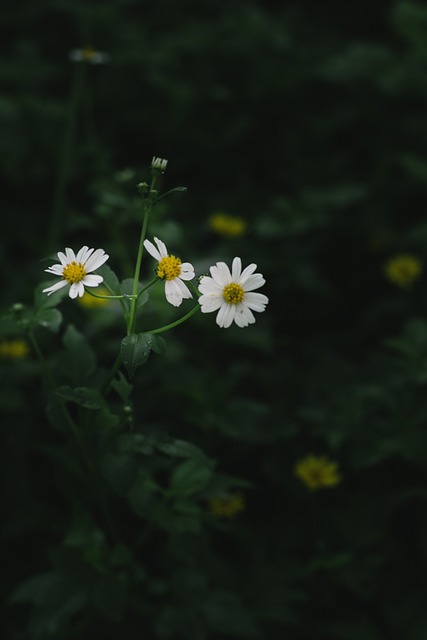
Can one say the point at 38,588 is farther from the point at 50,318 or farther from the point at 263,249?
the point at 263,249

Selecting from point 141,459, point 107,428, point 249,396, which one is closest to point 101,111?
point 249,396

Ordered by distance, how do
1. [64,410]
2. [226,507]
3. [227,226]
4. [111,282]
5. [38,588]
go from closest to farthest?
[111,282] → [64,410] → [38,588] → [226,507] → [227,226]

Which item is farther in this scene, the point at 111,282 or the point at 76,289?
the point at 111,282

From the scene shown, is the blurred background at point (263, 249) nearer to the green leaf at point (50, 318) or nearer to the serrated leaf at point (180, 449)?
the serrated leaf at point (180, 449)

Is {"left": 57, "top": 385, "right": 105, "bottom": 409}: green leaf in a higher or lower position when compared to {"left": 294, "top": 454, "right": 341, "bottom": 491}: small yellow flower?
lower

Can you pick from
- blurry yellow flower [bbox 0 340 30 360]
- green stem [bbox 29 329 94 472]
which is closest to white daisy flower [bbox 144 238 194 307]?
green stem [bbox 29 329 94 472]

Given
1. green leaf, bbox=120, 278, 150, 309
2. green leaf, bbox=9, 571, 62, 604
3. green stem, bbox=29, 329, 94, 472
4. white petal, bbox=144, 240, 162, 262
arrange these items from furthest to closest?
green leaf, bbox=9, 571, 62, 604
green stem, bbox=29, 329, 94, 472
green leaf, bbox=120, 278, 150, 309
white petal, bbox=144, 240, 162, 262

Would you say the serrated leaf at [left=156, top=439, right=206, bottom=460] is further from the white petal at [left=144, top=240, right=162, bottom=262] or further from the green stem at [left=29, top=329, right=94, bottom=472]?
the white petal at [left=144, top=240, right=162, bottom=262]

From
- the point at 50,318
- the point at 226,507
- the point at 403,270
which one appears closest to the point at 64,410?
the point at 50,318

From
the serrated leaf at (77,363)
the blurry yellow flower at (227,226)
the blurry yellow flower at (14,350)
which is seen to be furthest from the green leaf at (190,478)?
the blurry yellow flower at (227,226)
